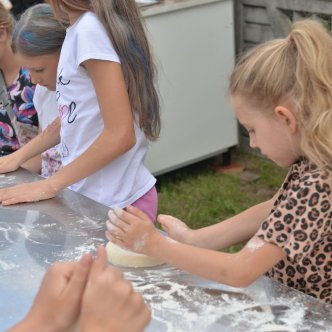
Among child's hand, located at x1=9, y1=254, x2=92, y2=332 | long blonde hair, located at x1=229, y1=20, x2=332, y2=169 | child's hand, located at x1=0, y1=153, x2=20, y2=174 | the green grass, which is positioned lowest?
the green grass

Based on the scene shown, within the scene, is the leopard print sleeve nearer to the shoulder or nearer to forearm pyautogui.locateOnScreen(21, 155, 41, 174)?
the shoulder

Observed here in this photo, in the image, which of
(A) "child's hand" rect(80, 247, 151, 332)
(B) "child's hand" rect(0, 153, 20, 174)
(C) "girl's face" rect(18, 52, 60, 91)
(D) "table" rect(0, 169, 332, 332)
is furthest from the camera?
(B) "child's hand" rect(0, 153, 20, 174)

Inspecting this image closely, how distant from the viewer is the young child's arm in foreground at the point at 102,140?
1.99 metres

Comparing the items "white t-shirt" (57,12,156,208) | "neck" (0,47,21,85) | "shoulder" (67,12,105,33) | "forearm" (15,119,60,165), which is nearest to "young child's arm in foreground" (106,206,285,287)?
"white t-shirt" (57,12,156,208)

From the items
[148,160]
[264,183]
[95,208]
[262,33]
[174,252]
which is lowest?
[264,183]

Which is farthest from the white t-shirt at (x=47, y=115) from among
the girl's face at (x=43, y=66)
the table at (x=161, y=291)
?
the table at (x=161, y=291)

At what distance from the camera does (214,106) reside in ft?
15.3

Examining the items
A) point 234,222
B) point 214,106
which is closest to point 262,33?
point 214,106

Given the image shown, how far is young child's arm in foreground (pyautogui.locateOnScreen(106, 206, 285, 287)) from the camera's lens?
4.72 feet

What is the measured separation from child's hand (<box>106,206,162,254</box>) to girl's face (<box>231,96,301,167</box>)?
13.2 inches

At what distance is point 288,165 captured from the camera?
5.16ft

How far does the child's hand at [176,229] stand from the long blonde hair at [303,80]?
1.57ft

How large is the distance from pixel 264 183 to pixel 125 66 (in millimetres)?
2690

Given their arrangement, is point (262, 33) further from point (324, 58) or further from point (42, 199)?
point (324, 58)
